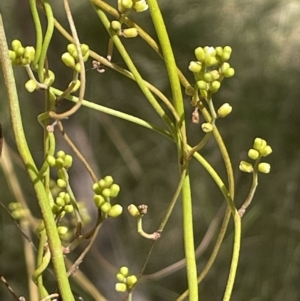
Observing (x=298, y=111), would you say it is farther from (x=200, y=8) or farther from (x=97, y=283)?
(x=97, y=283)

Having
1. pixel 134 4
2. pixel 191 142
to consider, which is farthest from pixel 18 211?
pixel 134 4

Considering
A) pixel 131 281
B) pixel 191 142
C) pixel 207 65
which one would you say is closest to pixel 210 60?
pixel 207 65

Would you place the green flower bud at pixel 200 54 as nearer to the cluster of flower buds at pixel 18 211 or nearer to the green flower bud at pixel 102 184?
the green flower bud at pixel 102 184

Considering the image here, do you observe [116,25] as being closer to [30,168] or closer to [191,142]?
[30,168]

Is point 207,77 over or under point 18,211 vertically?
over

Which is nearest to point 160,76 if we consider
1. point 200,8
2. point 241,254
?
point 200,8

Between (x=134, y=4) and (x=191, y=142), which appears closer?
(x=134, y=4)

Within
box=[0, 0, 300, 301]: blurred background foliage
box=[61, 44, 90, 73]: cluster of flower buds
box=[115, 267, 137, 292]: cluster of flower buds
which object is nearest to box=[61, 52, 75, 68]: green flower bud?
box=[61, 44, 90, 73]: cluster of flower buds
